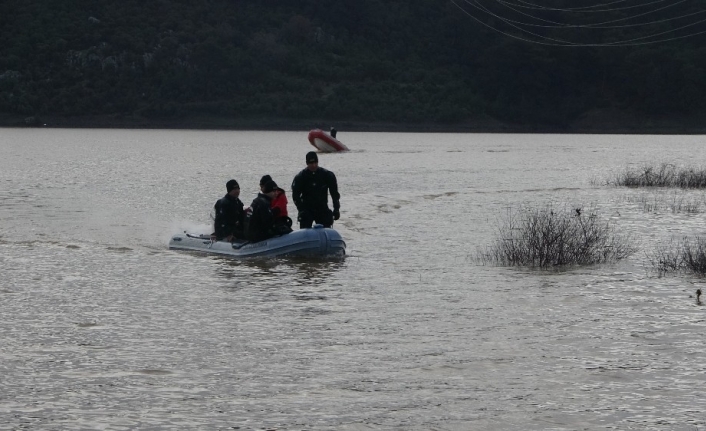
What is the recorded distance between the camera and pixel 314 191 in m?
19.0

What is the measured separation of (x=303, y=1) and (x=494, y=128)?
26538mm

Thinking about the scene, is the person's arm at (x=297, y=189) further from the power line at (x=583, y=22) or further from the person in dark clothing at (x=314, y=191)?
the power line at (x=583, y=22)

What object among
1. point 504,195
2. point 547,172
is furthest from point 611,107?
point 504,195

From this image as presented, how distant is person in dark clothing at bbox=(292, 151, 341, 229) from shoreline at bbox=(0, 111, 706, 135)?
325 ft

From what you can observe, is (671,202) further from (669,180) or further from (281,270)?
(281,270)

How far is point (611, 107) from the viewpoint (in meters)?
126

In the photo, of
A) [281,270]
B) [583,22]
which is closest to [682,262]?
[281,270]

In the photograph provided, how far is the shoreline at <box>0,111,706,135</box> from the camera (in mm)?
118125

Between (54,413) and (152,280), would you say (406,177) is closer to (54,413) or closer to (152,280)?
(152,280)

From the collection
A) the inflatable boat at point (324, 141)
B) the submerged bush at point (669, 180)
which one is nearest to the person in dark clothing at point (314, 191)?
the submerged bush at point (669, 180)

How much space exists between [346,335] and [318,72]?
112783 millimetres

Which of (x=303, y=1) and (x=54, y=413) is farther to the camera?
(x=303, y=1)

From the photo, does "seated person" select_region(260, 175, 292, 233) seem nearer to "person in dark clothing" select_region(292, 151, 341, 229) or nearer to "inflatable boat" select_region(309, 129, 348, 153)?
"person in dark clothing" select_region(292, 151, 341, 229)

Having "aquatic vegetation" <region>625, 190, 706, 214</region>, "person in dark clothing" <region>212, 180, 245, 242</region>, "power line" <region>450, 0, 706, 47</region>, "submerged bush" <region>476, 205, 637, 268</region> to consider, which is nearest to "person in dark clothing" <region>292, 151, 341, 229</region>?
"person in dark clothing" <region>212, 180, 245, 242</region>
